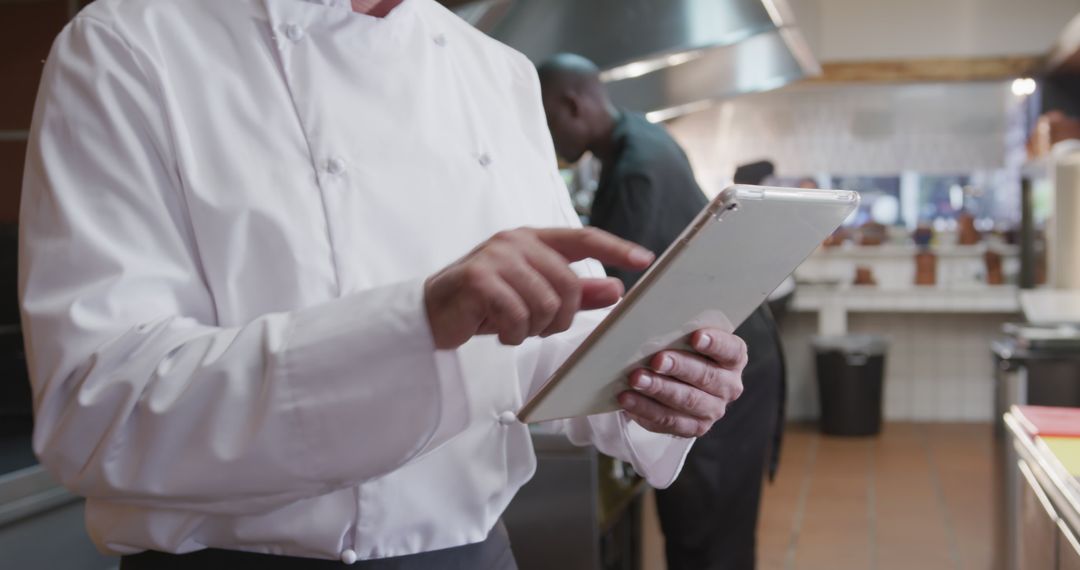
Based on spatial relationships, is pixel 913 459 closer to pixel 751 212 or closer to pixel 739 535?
pixel 739 535

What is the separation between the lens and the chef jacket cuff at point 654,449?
1104mm

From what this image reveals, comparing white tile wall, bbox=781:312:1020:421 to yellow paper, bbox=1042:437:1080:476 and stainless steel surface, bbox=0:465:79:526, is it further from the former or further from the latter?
stainless steel surface, bbox=0:465:79:526

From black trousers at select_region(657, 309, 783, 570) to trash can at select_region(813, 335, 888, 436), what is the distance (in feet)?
13.1

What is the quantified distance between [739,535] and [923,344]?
5.01 m

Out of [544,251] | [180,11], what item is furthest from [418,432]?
[180,11]

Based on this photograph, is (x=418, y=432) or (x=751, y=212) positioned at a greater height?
(x=751, y=212)

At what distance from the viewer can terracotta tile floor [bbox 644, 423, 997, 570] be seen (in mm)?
4043

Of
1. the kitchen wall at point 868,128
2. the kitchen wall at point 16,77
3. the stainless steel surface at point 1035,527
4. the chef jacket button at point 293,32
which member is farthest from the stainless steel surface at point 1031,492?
the kitchen wall at point 868,128

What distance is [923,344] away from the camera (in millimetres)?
7172

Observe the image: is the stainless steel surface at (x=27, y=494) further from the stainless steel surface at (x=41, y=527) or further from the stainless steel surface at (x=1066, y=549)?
the stainless steel surface at (x=1066, y=549)

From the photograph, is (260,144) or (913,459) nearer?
(260,144)

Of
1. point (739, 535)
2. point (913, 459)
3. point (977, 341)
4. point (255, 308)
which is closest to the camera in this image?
point (255, 308)

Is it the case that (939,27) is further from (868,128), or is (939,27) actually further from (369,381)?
(369,381)

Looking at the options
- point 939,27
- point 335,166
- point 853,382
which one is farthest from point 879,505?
point 335,166
